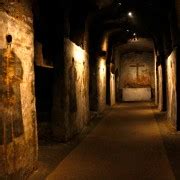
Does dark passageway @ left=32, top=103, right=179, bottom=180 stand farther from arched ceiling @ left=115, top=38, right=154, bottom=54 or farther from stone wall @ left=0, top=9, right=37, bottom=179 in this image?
arched ceiling @ left=115, top=38, right=154, bottom=54

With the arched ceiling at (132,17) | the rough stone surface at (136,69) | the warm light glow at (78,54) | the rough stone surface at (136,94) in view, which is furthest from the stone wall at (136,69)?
the warm light glow at (78,54)

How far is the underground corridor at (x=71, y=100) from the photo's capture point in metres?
5.10

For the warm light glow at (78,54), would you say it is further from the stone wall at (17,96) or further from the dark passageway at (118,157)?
the stone wall at (17,96)

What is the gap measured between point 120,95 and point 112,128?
53.0 ft

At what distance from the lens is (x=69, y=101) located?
9570 mm

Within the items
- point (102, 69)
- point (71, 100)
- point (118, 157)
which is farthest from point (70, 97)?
point (102, 69)

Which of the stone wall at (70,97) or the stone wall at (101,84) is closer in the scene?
the stone wall at (70,97)

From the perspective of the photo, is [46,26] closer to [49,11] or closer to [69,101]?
[49,11]

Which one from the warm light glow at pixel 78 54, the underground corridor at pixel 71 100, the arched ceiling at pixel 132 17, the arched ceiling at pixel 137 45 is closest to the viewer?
the underground corridor at pixel 71 100

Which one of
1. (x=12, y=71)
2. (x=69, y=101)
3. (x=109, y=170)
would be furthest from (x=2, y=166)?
(x=69, y=101)

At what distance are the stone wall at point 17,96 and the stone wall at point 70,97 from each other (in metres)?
3.04

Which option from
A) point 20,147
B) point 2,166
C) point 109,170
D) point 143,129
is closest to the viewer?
point 2,166

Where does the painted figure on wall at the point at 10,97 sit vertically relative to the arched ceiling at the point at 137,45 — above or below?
below

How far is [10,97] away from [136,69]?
23.9 m
